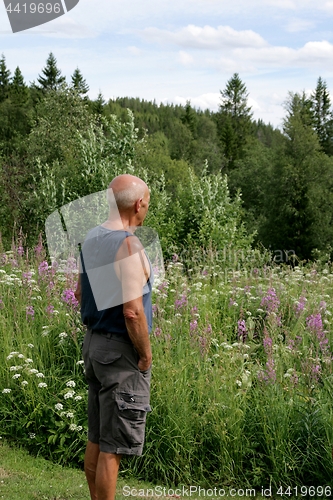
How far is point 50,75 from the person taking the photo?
63.6 m

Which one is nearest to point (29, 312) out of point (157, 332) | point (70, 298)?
point (70, 298)

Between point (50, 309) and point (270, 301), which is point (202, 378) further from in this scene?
point (270, 301)

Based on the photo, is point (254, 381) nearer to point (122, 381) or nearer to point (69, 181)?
point (122, 381)

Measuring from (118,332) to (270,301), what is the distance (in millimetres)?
3614

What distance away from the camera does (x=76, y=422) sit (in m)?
4.57

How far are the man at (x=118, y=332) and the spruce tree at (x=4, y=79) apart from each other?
189 feet

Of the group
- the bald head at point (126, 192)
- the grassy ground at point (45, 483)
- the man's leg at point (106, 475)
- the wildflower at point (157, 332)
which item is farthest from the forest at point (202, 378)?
the bald head at point (126, 192)

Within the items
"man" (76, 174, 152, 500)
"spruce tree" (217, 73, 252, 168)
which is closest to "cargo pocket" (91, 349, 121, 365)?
"man" (76, 174, 152, 500)

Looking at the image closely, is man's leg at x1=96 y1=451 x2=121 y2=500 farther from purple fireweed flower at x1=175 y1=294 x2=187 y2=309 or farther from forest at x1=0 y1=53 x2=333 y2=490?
purple fireweed flower at x1=175 y1=294 x2=187 y2=309

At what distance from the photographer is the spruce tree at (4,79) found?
57.3 metres

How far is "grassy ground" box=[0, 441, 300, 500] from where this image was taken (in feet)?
13.3

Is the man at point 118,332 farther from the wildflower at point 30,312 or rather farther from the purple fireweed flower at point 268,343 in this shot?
the wildflower at point 30,312

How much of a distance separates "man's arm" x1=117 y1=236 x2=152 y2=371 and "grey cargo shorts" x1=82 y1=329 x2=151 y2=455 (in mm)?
110

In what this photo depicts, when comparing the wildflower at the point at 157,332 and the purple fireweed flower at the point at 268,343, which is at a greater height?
the purple fireweed flower at the point at 268,343
